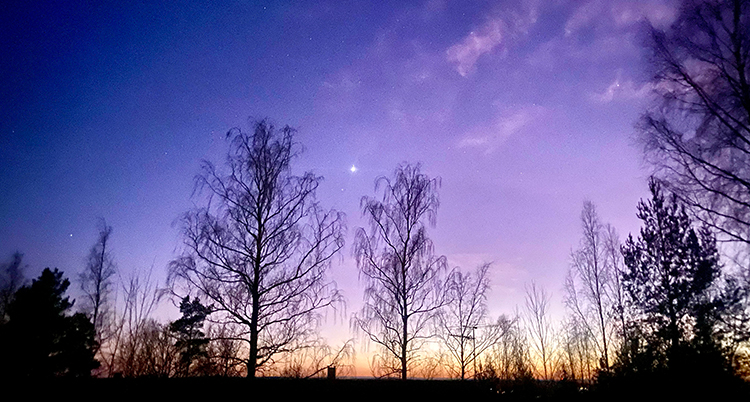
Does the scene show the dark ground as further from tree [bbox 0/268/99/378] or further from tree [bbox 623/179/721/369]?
tree [bbox 0/268/99/378]

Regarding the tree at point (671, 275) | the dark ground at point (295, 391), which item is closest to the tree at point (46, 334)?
the dark ground at point (295, 391)

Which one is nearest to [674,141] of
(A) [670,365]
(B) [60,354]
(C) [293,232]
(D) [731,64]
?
(D) [731,64]

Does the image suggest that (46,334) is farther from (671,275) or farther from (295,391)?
(671,275)

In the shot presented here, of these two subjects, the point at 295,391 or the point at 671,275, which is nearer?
the point at 295,391

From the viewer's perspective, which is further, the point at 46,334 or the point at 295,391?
the point at 46,334

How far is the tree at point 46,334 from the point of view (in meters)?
18.0

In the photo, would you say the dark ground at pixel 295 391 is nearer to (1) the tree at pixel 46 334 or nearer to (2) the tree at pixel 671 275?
(2) the tree at pixel 671 275

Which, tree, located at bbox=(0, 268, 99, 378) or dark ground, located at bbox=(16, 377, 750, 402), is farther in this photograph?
tree, located at bbox=(0, 268, 99, 378)

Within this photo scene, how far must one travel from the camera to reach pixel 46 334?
19109mm

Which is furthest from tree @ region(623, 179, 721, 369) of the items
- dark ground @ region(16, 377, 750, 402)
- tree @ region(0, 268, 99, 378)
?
tree @ region(0, 268, 99, 378)

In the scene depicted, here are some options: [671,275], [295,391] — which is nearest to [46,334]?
[295,391]

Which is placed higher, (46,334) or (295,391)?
(46,334)

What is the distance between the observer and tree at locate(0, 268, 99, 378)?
59.1ft

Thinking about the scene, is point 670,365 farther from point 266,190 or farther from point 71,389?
point 71,389
